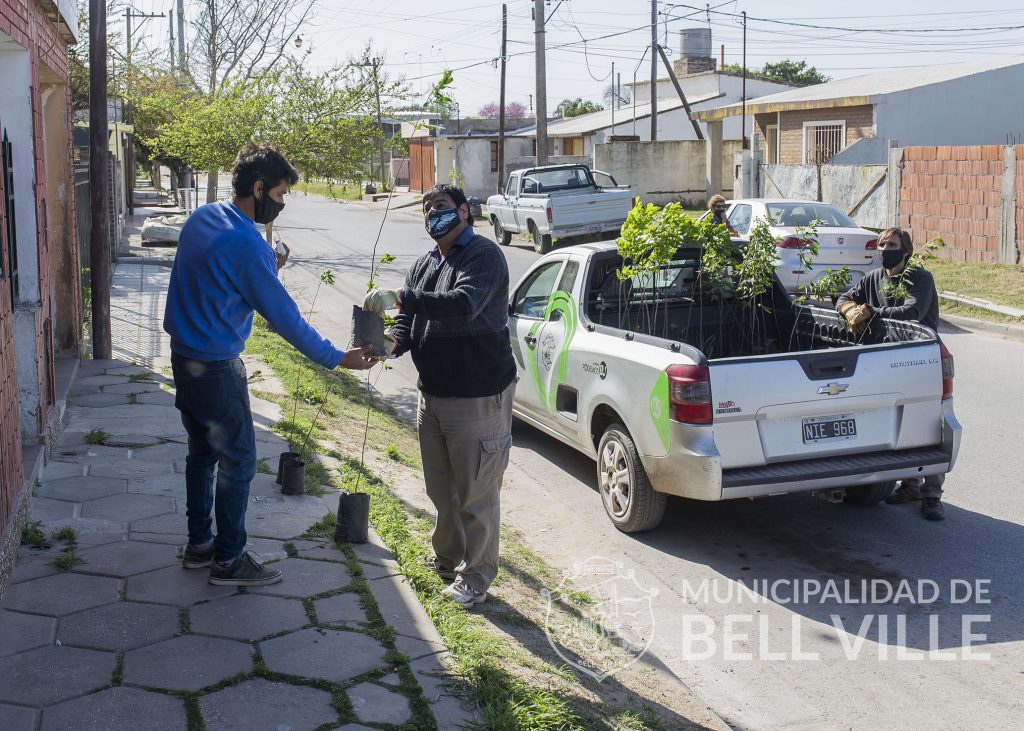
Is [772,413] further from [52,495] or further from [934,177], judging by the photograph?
[934,177]

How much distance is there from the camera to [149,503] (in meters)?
5.98

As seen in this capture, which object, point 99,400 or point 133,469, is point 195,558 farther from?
point 99,400

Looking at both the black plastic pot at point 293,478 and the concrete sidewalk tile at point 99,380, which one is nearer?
the black plastic pot at point 293,478

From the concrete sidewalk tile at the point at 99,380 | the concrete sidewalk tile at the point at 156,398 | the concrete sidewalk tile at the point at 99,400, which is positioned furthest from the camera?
the concrete sidewalk tile at the point at 99,380

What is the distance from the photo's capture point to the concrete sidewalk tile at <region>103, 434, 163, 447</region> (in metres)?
7.20

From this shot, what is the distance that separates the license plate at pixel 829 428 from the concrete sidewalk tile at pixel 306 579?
2.67m

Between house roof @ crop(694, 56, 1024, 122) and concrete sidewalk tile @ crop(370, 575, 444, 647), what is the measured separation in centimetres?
2526

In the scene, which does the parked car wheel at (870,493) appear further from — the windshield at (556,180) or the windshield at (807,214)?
the windshield at (556,180)

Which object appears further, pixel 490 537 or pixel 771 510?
pixel 771 510

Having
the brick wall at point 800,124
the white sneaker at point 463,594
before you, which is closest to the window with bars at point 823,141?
the brick wall at point 800,124

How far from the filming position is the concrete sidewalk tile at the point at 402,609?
4438 millimetres

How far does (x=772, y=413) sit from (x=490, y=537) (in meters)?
1.87

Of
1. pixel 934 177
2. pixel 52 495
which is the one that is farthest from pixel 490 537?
pixel 934 177

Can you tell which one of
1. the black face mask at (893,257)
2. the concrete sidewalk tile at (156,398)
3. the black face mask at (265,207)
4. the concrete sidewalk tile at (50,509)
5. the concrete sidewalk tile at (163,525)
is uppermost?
the black face mask at (265,207)
